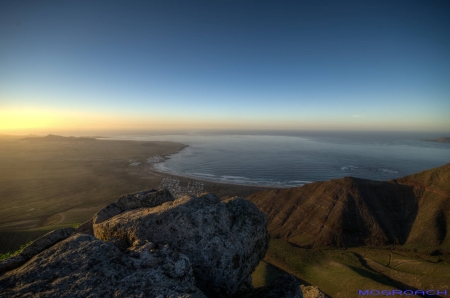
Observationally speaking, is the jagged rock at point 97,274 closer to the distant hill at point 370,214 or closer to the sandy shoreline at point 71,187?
the distant hill at point 370,214

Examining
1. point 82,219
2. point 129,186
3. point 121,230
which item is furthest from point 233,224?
point 129,186

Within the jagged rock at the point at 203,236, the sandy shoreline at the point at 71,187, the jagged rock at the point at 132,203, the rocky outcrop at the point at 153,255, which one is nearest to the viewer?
the rocky outcrop at the point at 153,255

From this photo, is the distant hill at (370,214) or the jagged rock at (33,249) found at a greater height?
the jagged rock at (33,249)

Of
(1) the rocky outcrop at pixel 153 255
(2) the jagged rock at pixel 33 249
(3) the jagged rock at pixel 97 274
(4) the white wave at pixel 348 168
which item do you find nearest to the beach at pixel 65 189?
(2) the jagged rock at pixel 33 249

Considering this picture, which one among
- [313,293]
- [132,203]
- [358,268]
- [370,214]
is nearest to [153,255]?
[132,203]

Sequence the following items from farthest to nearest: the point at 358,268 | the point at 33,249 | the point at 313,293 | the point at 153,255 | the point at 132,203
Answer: the point at 358,268 < the point at 313,293 < the point at 132,203 < the point at 153,255 < the point at 33,249

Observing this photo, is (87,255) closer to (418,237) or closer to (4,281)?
(4,281)

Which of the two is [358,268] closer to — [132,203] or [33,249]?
[132,203]

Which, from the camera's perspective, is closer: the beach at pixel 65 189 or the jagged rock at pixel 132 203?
the jagged rock at pixel 132 203
